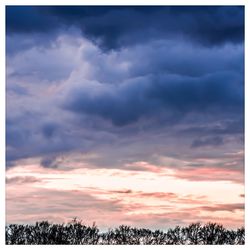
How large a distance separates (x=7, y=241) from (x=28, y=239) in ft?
0.97

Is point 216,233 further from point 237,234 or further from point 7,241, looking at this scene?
point 7,241

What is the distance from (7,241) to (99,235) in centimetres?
131

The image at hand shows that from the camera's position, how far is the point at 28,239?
9125 millimetres
